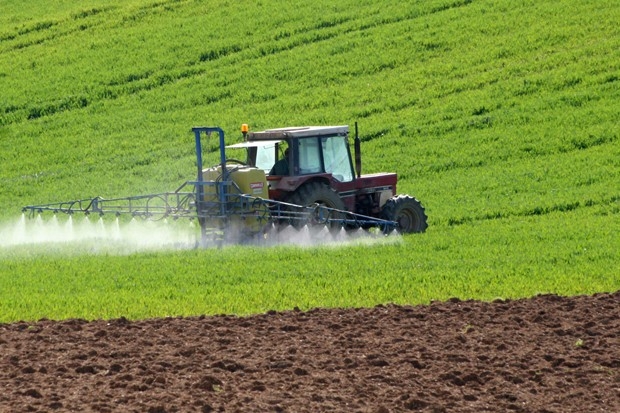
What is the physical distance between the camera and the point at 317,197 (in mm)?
20172

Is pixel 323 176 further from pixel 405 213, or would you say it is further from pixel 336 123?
pixel 336 123

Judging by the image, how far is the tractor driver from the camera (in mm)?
20641

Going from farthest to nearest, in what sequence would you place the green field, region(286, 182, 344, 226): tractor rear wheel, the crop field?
region(286, 182, 344, 226): tractor rear wheel
the green field
the crop field

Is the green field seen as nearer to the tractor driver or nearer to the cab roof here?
the cab roof

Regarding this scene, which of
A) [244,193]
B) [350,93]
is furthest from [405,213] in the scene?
[350,93]

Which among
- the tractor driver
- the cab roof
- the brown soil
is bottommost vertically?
the brown soil

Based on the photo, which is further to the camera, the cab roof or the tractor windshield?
the tractor windshield

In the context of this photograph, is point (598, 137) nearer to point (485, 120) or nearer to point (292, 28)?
point (485, 120)

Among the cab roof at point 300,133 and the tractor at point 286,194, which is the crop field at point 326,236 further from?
the cab roof at point 300,133

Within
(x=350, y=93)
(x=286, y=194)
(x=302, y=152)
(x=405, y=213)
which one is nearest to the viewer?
(x=286, y=194)

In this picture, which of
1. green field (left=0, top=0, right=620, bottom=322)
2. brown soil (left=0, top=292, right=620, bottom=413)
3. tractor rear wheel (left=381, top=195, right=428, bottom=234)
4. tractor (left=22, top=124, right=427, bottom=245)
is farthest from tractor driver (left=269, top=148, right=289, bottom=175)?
brown soil (left=0, top=292, right=620, bottom=413)

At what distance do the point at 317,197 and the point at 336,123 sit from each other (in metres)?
12.6

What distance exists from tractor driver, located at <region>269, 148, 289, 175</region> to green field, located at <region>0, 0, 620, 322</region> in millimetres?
2578

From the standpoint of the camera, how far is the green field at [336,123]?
15.7 meters
